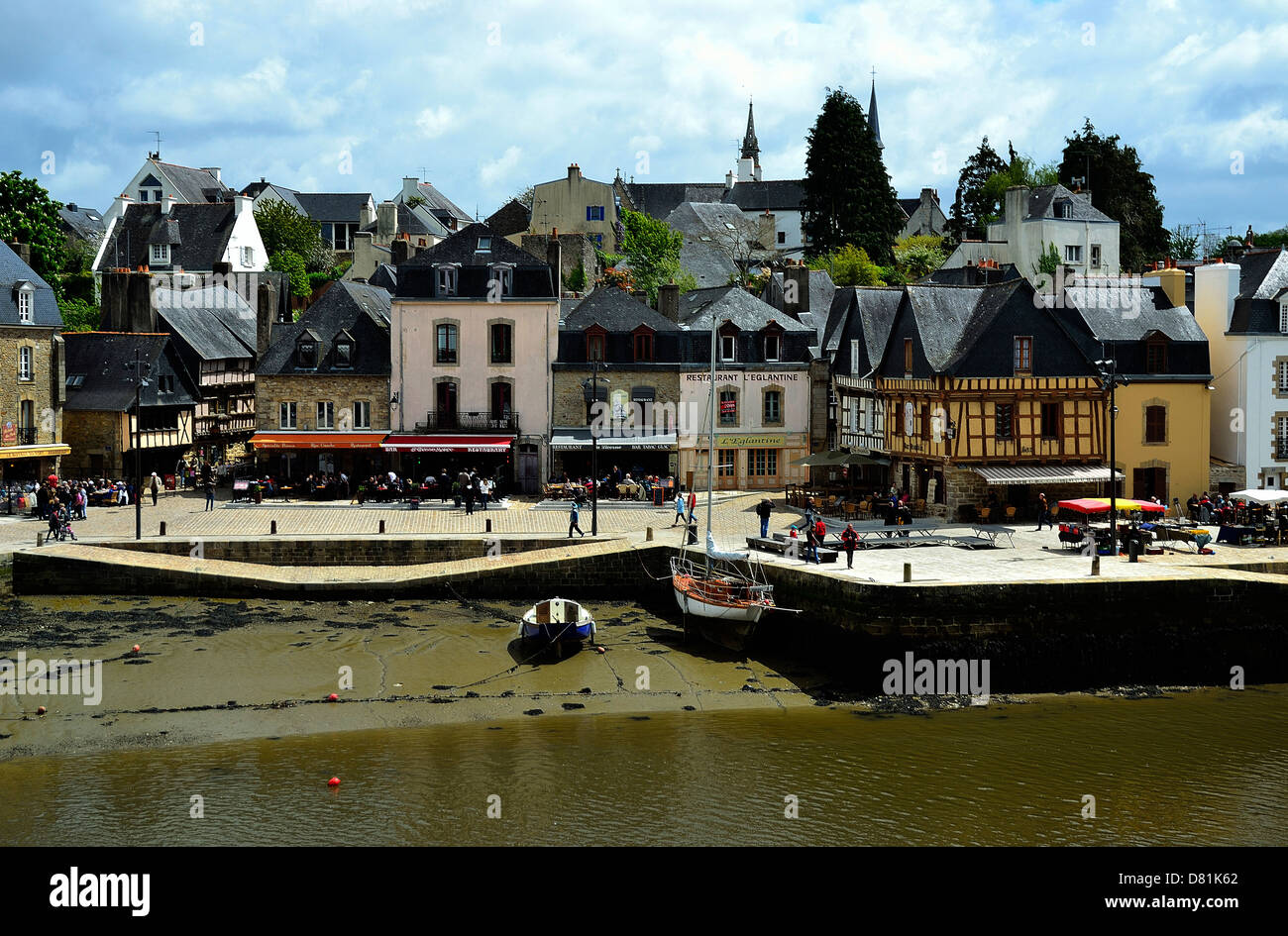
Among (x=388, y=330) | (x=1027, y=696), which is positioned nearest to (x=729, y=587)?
(x=1027, y=696)

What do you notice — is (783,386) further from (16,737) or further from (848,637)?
(16,737)

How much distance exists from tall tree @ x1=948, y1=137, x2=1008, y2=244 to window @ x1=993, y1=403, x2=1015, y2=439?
126 feet

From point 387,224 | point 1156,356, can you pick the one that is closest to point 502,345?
point 1156,356

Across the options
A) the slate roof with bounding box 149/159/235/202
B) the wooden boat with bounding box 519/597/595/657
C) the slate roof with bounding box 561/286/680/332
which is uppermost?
the slate roof with bounding box 149/159/235/202

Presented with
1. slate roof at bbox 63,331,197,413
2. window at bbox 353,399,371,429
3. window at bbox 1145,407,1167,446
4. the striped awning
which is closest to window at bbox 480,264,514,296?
window at bbox 353,399,371,429

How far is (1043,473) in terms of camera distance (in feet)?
117

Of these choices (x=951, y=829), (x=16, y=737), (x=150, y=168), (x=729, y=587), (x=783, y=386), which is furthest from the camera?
(x=150, y=168)

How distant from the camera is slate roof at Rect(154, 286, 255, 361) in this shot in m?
49.8

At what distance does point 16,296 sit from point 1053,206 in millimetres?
45318

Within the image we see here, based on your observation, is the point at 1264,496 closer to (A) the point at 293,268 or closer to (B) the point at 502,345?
(B) the point at 502,345

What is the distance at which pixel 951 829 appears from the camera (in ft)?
58.2

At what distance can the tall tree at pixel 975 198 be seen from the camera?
245 ft

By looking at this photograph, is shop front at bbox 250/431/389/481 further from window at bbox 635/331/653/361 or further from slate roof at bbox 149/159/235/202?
slate roof at bbox 149/159/235/202

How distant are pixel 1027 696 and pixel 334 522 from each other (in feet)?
68.5
